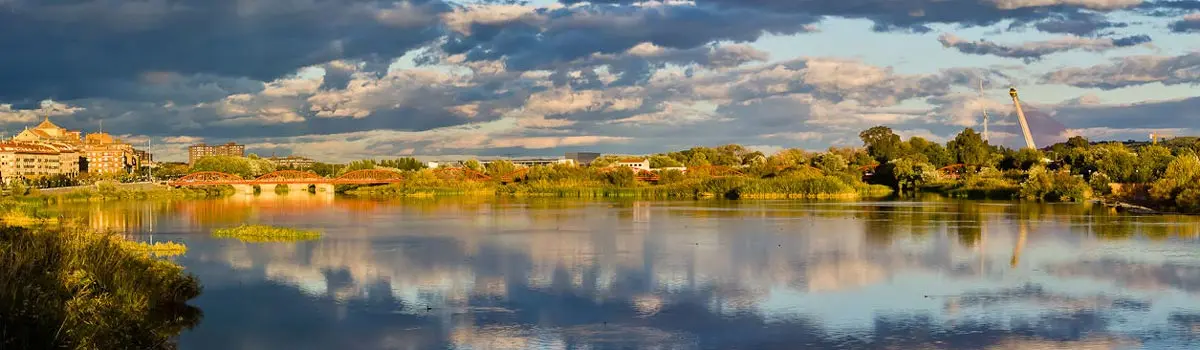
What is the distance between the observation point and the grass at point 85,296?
37.9 ft

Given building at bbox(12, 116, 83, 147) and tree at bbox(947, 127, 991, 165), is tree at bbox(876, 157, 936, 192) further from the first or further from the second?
building at bbox(12, 116, 83, 147)

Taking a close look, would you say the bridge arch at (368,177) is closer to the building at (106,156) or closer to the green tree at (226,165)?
the green tree at (226,165)

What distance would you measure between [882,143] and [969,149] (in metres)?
9.26

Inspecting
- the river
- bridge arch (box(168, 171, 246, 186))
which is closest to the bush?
the river

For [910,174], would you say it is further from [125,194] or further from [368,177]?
[125,194]

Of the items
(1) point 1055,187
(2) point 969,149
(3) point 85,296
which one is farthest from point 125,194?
(2) point 969,149

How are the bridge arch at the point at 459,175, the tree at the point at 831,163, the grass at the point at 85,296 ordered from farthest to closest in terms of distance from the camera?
the bridge arch at the point at 459,175 < the tree at the point at 831,163 < the grass at the point at 85,296

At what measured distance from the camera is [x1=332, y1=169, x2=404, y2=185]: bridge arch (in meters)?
95.9

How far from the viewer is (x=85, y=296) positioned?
1336cm

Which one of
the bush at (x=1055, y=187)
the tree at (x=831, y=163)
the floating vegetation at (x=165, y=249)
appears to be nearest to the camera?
the floating vegetation at (x=165, y=249)

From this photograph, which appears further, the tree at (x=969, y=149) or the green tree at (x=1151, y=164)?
the tree at (x=969, y=149)

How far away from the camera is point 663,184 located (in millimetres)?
81188

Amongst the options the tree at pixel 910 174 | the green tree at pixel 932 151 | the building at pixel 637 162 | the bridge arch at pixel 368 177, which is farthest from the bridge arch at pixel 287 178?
the green tree at pixel 932 151

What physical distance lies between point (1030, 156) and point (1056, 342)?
73094mm
